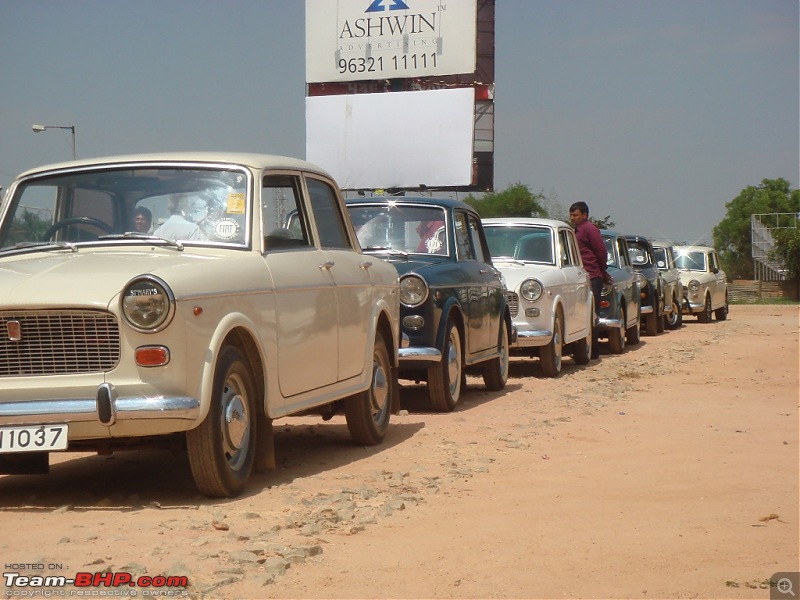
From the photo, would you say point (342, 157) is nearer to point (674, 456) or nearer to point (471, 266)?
point (471, 266)

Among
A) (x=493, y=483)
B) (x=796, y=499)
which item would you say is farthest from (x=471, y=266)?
(x=796, y=499)

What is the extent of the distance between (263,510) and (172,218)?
1757mm

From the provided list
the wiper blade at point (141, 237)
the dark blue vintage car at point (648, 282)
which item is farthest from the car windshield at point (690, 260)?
the wiper blade at point (141, 237)

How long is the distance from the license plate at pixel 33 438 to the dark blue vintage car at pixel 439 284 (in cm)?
441

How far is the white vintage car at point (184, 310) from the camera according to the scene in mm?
5887

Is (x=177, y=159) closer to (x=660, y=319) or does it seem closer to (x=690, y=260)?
(x=660, y=319)

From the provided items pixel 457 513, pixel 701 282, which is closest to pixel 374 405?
pixel 457 513

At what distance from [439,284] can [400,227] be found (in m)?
0.87

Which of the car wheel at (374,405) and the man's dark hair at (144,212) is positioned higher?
the man's dark hair at (144,212)

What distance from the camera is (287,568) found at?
4895mm

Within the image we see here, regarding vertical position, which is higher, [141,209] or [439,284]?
[141,209]

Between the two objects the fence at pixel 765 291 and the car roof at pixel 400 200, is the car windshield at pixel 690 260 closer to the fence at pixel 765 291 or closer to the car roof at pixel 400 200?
the car roof at pixel 400 200

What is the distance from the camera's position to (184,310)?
233 inches

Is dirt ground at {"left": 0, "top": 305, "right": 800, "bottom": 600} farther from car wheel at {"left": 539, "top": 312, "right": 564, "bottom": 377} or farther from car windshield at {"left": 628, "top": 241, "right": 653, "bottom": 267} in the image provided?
car windshield at {"left": 628, "top": 241, "right": 653, "bottom": 267}
